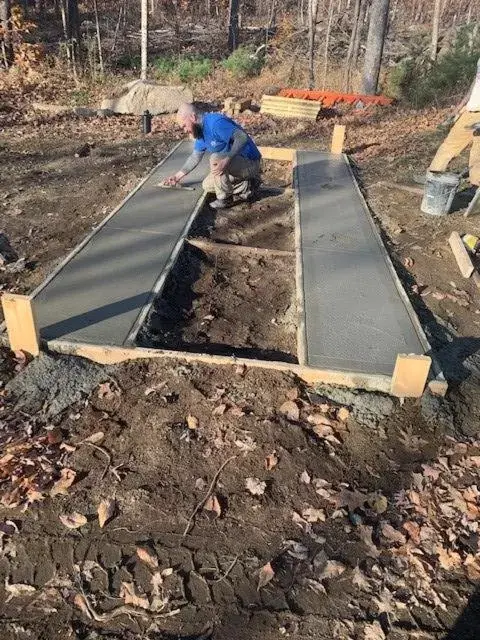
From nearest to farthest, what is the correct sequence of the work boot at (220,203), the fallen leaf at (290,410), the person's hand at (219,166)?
the fallen leaf at (290,410) → the person's hand at (219,166) → the work boot at (220,203)

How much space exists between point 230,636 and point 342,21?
21.9m

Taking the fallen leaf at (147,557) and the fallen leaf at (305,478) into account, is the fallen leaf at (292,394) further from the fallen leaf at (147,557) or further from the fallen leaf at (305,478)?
the fallen leaf at (147,557)

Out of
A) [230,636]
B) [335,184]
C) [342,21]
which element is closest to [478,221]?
[335,184]

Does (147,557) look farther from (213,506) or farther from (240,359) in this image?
(240,359)

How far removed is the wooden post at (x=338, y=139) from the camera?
9.33m

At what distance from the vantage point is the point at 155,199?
22.4 ft

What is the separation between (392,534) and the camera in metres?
2.79

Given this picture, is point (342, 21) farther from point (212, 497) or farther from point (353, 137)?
point (212, 497)

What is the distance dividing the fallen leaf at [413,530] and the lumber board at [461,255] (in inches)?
136

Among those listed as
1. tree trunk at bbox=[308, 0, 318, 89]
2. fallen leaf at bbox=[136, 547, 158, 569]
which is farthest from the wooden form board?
fallen leaf at bbox=[136, 547, 158, 569]

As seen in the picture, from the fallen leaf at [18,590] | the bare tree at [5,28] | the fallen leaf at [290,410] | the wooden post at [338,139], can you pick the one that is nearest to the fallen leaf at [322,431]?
the fallen leaf at [290,410]

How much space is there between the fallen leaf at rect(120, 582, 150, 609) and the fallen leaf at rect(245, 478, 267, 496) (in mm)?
808

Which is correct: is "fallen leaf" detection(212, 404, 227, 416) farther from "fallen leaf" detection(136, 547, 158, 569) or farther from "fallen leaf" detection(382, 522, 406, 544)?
"fallen leaf" detection(382, 522, 406, 544)

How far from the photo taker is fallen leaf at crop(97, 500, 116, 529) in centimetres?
277
